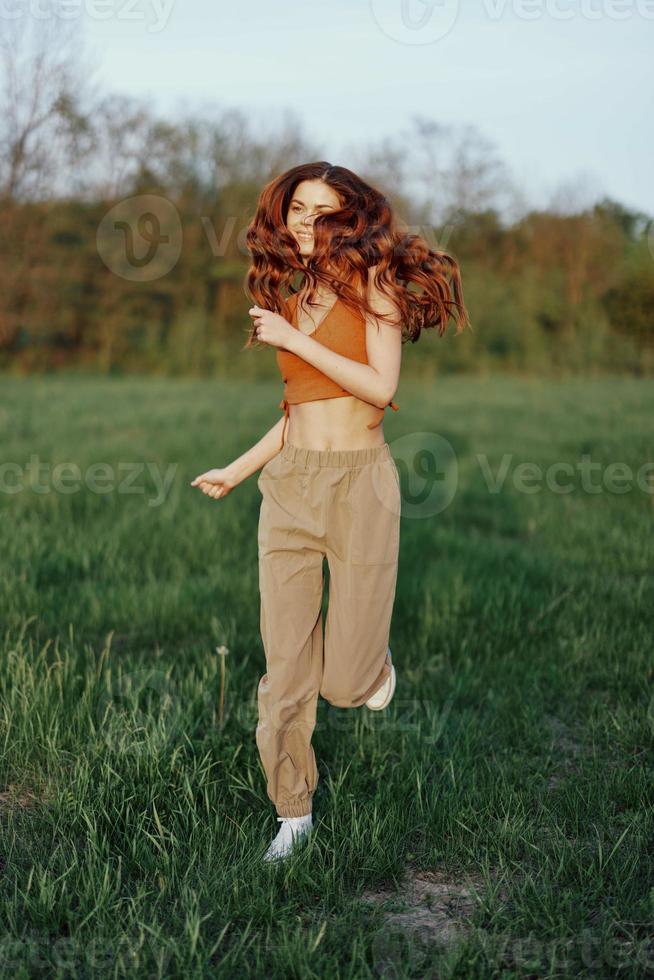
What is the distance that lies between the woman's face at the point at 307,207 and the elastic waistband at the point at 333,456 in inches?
19.9

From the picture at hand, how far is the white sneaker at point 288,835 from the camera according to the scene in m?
2.21

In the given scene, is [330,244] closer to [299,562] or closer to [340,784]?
[299,562]

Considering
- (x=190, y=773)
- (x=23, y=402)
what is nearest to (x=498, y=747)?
(x=190, y=773)

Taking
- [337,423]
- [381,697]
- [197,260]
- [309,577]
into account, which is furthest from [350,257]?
[197,260]

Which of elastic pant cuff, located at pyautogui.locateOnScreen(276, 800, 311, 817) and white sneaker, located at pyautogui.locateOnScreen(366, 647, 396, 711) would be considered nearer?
elastic pant cuff, located at pyautogui.locateOnScreen(276, 800, 311, 817)

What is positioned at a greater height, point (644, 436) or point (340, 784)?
point (644, 436)

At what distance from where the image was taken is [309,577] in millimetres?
2318

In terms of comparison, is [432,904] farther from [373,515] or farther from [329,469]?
[329,469]

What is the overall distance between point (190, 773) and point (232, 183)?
18833 millimetres

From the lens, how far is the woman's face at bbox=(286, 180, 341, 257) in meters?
2.35

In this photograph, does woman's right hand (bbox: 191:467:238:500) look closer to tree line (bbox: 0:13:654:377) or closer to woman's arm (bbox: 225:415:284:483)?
woman's arm (bbox: 225:415:284:483)

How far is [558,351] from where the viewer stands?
685 inches

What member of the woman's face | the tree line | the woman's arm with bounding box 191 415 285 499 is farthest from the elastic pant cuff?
the tree line

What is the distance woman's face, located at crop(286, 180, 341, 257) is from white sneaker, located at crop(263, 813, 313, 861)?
1398 millimetres
